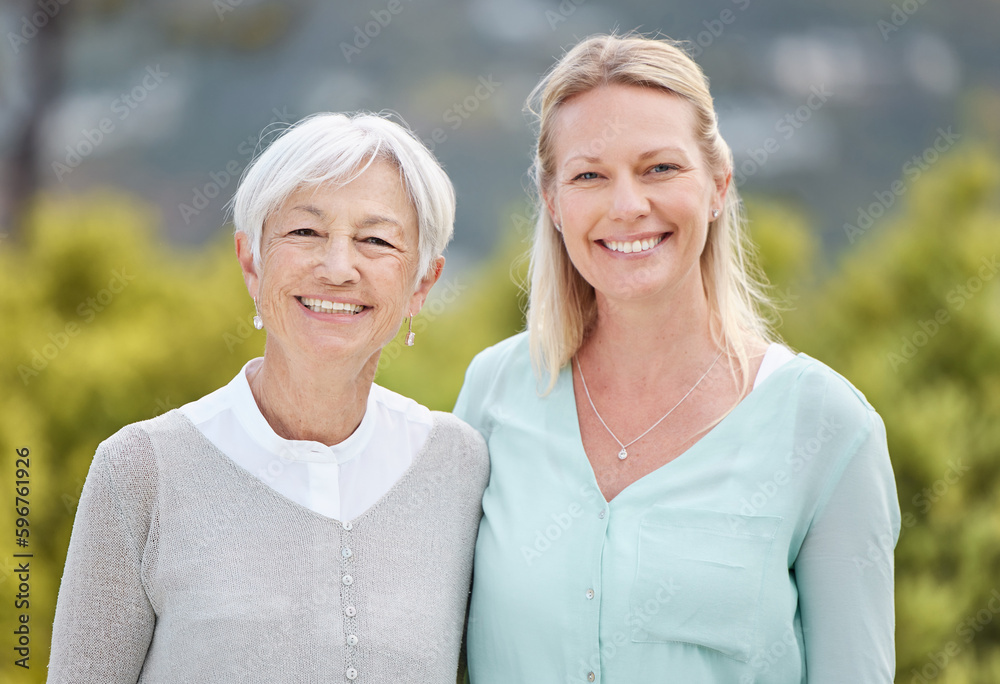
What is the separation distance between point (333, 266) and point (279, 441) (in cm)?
43

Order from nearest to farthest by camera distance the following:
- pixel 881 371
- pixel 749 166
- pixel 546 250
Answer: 1. pixel 546 250
2. pixel 881 371
3. pixel 749 166

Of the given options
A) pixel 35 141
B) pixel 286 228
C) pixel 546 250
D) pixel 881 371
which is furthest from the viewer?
pixel 35 141

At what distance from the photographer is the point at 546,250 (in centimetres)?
279

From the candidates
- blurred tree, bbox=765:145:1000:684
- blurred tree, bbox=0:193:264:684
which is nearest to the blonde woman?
blurred tree, bbox=765:145:1000:684

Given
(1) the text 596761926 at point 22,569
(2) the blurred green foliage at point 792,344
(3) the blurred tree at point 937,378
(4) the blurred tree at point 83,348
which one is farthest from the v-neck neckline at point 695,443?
(1) the text 596761926 at point 22,569

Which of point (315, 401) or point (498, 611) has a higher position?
point (315, 401)

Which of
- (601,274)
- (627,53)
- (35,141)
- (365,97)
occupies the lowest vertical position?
(601,274)

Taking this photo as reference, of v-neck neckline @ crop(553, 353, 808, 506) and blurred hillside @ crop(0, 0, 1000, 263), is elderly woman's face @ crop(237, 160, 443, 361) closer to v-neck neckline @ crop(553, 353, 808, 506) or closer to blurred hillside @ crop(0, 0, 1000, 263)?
v-neck neckline @ crop(553, 353, 808, 506)

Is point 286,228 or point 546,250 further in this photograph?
point 546,250

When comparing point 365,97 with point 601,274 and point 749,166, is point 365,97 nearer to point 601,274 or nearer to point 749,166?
point 749,166

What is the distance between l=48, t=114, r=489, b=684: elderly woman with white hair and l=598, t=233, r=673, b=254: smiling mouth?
1.42 feet

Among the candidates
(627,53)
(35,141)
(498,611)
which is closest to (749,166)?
(35,141)

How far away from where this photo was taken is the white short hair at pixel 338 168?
2.11m

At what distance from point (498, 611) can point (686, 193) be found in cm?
115
